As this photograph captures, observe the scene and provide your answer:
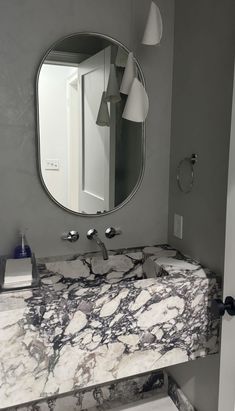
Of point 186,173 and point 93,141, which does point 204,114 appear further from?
point 93,141

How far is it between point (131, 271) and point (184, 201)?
0.42m

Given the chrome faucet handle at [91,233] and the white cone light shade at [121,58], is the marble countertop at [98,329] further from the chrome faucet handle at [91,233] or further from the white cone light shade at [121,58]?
the white cone light shade at [121,58]

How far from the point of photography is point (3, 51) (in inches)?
58.8

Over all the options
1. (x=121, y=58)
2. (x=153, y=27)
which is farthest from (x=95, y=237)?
(x=153, y=27)

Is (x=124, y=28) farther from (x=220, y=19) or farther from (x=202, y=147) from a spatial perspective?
(x=202, y=147)

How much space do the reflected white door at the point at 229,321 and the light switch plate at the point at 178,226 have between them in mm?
575

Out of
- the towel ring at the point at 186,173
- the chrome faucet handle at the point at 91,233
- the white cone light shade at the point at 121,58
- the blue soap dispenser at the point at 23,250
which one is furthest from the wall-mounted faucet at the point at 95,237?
the white cone light shade at the point at 121,58

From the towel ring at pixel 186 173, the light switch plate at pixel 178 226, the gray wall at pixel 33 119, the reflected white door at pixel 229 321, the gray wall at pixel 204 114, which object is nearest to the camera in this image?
the reflected white door at pixel 229 321

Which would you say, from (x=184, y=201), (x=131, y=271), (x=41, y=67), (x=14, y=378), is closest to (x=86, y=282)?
(x=131, y=271)

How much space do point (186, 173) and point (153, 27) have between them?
2.14 feet

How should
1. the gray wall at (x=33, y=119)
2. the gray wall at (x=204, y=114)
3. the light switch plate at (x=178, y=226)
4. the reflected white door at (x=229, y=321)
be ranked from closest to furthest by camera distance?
the reflected white door at (x=229, y=321) < the gray wall at (x=204, y=114) < the gray wall at (x=33, y=119) < the light switch plate at (x=178, y=226)

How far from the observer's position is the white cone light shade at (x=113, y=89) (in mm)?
1670

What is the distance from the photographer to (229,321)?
1.18 metres

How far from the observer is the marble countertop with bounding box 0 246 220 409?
A: 124 centimetres
